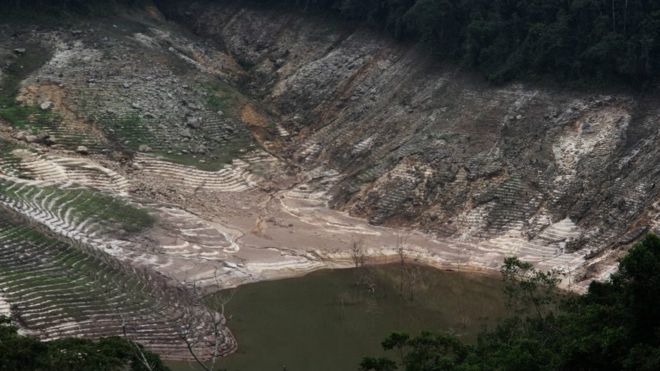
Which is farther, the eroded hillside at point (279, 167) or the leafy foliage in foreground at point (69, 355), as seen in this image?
the eroded hillside at point (279, 167)

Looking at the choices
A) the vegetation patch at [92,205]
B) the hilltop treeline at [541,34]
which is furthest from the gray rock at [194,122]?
the hilltop treeline at [541,34]

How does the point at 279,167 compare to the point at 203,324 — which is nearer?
the point at 203,324

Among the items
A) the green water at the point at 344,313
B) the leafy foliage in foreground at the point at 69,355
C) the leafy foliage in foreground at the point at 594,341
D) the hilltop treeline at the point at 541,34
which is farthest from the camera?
the hilltop treeline at the point at 541,34

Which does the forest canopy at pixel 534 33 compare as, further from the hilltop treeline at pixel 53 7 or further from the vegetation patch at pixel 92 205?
the vegetation patch at pixel 92 205

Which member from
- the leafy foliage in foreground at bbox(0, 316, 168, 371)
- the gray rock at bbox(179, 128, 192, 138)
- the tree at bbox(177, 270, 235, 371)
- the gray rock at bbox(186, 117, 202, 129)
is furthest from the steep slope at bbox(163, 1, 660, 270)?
the leafy foliage in foreground at bbox(0, 316, 168, 371)

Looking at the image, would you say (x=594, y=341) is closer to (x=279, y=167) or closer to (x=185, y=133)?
(x=279, y=167)

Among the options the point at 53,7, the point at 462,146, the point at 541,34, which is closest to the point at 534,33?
the point at 541,34

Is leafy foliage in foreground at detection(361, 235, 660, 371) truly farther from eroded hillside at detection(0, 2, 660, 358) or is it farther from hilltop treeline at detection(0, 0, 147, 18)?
hilltop treeline at detection(0, 0, 147, 18)
